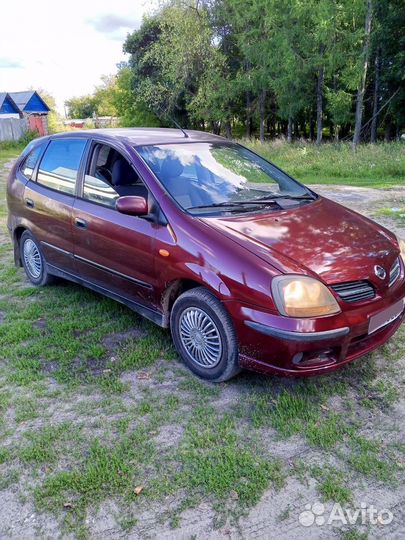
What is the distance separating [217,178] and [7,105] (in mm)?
37053

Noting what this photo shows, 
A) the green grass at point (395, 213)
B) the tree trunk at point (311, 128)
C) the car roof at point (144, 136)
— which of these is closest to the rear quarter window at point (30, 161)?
the car roof at point (144, 136)

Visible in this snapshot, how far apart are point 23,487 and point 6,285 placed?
3.38 m

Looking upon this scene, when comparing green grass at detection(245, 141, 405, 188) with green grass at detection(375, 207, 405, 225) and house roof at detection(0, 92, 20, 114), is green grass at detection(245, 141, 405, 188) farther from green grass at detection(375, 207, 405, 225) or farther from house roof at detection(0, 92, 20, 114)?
house roof at detection(0, 92, 20, 114)

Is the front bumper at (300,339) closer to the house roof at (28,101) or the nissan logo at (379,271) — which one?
the nissan logo at (379,271)

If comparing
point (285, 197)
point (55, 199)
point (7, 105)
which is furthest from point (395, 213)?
point (7, 105)

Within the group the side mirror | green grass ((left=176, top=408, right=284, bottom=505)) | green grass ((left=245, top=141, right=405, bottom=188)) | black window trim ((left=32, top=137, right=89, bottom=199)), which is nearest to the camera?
green grass ((left=176, top=408, right=284, bottom=505))

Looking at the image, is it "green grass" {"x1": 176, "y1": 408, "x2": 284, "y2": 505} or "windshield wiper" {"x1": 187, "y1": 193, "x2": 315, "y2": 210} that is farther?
"windshield wiper" {"x1": 187, "y1": 193, "x2": 315, "y2": 210}

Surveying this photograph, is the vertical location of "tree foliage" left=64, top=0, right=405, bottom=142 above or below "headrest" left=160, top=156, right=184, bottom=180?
above

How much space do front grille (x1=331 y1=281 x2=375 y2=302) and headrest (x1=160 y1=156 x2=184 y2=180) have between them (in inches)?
64.6

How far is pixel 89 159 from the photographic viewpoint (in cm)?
428

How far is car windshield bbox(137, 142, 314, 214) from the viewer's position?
145 inches

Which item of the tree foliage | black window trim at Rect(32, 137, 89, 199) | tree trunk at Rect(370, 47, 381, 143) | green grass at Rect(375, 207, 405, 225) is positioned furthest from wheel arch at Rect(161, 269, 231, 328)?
tree trunk at Rect(370, 47, 381, 143)

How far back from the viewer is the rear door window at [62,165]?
14.5 feet

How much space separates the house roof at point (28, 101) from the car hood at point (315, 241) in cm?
3856
